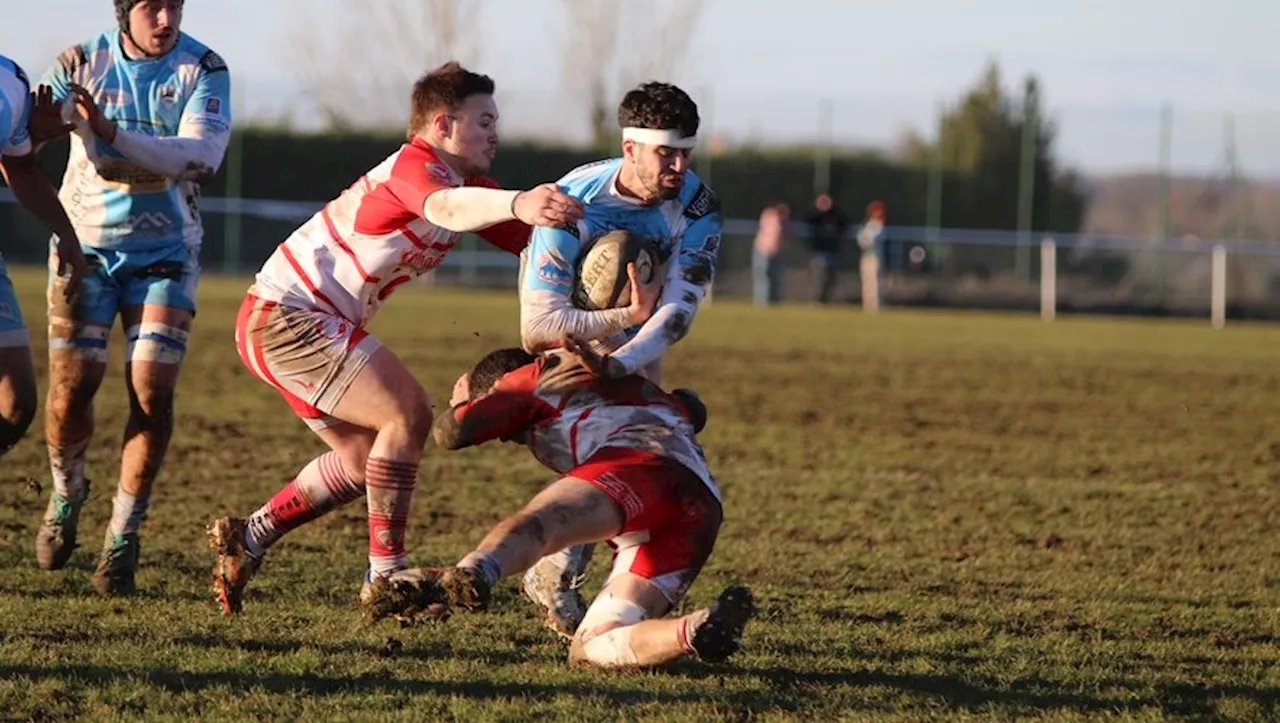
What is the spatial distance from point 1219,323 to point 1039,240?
17.3 feet

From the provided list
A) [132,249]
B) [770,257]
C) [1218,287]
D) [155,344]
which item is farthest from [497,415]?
[1218,287]

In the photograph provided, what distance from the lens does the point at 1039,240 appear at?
38.1 m

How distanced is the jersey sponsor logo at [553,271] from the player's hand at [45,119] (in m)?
1.97

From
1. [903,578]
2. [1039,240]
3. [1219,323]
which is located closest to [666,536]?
[903,578]

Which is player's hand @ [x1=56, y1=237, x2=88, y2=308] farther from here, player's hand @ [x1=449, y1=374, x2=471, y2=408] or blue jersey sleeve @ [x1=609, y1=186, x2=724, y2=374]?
blue jersey sleeve @ [x1=609, y1=186, x2=724, y2=374]

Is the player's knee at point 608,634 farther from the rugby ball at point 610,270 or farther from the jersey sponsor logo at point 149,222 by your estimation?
the jersey sponsor logo at point 149,222

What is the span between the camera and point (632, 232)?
6.13 metres

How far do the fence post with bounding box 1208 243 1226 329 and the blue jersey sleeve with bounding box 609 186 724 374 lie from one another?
29.0 meters

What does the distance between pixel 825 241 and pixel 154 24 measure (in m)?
27.6

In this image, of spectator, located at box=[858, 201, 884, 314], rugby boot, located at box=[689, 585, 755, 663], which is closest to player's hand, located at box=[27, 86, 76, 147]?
rugby boot, located at box=[689, 585, 755, 663]

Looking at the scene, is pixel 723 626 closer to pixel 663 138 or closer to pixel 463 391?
pixel 463 391

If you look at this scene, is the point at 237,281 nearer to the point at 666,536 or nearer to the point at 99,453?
the point at 99,453

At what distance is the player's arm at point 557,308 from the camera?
19.6 feet

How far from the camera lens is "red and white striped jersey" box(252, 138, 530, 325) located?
6.18 m
